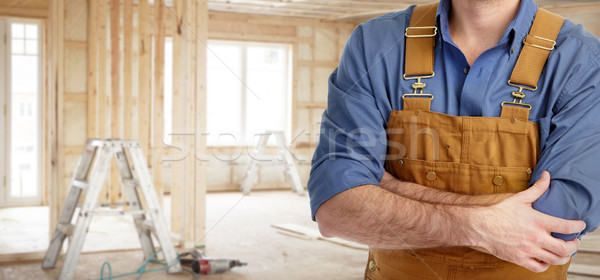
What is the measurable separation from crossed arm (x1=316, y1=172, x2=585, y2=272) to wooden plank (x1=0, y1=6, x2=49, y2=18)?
7.43 m

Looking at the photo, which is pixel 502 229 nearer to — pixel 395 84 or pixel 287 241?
pixel 395 84

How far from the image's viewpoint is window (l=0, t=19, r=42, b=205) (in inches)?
301

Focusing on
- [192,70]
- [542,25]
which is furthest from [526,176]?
[192,70]

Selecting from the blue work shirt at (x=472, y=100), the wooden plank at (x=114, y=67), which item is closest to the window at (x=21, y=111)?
the wooden plank at (x=114, y=67)

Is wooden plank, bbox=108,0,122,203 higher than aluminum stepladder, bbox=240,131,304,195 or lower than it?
higher

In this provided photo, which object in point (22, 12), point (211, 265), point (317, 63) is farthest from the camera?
point (317, 63)

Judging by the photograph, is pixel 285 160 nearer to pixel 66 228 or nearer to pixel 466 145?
pixel 66 228

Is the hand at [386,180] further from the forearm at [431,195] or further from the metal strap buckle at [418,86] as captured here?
the metal strap buckle at [418,86]

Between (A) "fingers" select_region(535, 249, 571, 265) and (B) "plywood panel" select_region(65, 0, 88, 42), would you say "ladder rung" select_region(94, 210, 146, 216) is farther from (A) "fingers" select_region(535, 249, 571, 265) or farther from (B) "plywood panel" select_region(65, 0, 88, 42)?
(B) "plywood panel" select_region(65, 0, 88, 42)

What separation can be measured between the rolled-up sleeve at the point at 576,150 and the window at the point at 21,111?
780cm

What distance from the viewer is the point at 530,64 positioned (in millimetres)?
1377

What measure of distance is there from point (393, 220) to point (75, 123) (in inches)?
288

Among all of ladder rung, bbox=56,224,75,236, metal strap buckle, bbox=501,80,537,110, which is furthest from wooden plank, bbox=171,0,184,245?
metal strap buckle, bbox=501,80,537,110

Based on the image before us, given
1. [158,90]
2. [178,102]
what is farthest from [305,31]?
[178,102]
